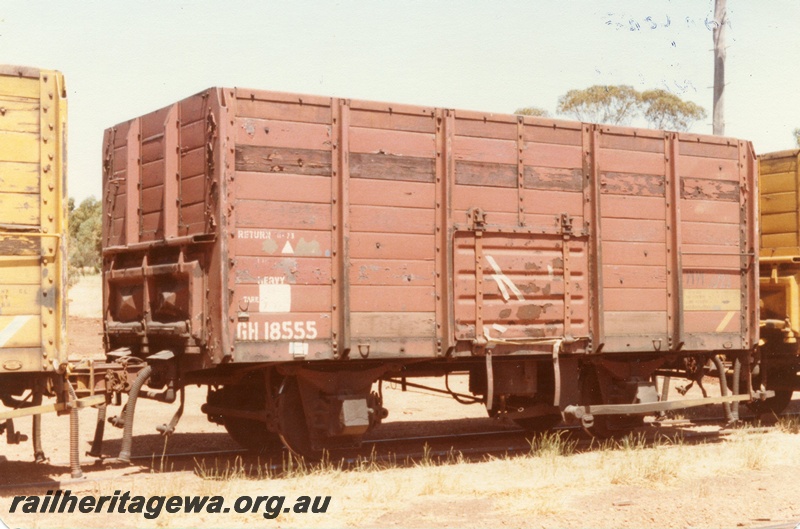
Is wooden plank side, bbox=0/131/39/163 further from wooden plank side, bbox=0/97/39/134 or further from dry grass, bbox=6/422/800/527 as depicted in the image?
dry grass, bbox=6/422/800/527

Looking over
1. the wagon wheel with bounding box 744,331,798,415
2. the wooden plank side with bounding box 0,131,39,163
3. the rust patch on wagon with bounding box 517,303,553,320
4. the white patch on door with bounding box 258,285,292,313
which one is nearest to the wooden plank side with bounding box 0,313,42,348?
the wooden plank side with bounding box 0,131,39,163

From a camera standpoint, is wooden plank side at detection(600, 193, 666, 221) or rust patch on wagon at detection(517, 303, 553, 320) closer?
rust patch on wagon at detection(517, 303, 553, 320)

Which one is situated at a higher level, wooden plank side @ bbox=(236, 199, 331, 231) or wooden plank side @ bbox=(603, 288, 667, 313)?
wooden plank side @ bbox=(236, 199, 331, 231)

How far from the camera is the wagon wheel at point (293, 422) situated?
9422 mm

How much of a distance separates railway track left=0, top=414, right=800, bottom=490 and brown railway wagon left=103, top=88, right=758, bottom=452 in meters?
0.41

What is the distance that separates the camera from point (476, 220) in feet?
32.9

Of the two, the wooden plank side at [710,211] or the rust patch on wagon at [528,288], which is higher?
the wooden plank side at [710,211]

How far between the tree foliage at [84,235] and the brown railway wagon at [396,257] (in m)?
47.7

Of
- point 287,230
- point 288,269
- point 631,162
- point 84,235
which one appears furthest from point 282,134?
point 84,235

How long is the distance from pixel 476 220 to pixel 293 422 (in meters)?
2.87

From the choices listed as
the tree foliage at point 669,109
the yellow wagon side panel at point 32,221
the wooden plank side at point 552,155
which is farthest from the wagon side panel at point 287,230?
the tree foliage at point 669,109

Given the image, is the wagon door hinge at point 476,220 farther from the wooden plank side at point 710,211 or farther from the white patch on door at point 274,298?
the wooden plank side at point 710,211

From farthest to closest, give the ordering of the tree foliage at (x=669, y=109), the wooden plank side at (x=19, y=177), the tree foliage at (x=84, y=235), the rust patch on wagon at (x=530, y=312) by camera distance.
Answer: the tree foliage at (x=84, y=235) < the tree foliage at (x=669, y=109) < the rust patch on wagon at (x=530, y=312) < the wooden plank side at (x=19, y=177)

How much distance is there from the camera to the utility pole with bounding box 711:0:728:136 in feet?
48.3
